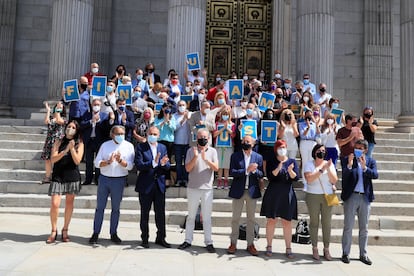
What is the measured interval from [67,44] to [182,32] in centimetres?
406

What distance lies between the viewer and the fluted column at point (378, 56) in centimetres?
1944

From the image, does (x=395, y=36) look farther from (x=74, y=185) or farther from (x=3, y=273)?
(x=3, y=273)

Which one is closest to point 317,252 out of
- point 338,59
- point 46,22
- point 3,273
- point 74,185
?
point 74,185

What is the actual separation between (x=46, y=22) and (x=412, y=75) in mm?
15887

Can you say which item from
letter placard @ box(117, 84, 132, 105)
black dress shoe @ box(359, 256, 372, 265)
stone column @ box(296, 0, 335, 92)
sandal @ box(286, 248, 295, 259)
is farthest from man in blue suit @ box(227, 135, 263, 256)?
stone column @ box(296, 0, 335, 92)

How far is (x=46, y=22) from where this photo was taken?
60.7 feet

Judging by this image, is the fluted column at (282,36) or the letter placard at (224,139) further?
the fluted column at (282,36)

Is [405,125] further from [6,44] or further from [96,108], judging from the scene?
[6,44]

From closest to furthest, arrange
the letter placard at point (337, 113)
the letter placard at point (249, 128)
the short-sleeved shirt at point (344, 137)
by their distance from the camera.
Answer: the letter placard at point (249, 128) < the short-sleeved shirt at point (344, 137) < the letter placard at point (337, 113)

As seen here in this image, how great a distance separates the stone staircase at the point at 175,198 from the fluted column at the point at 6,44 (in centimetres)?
653

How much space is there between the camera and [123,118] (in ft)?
31.5

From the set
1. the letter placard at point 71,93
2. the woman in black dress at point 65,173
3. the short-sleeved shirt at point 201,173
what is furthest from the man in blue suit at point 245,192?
the letter placard at point 71,93

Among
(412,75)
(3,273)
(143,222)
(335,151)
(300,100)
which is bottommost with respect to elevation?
(3,273)

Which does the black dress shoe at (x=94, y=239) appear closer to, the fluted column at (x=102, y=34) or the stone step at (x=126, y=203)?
the stone step at (x=126, y=203)
